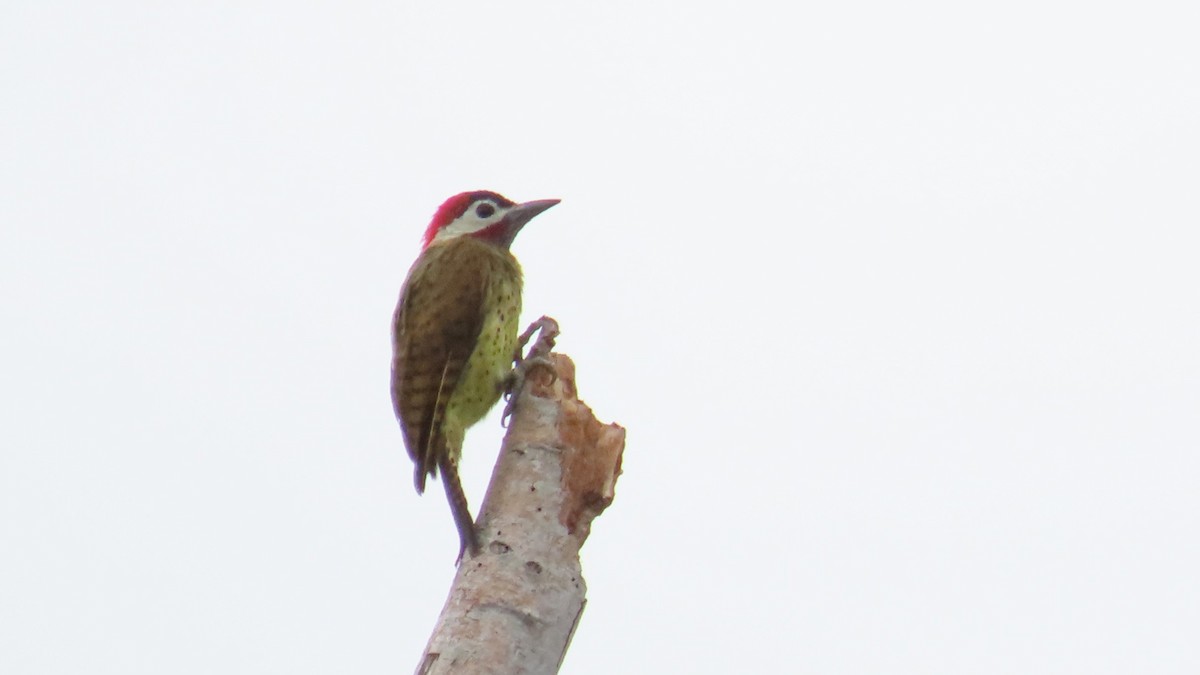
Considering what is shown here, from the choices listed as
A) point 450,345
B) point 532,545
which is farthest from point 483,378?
point 532,545

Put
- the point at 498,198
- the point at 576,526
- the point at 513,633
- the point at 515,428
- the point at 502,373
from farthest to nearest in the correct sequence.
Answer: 1. the point at 498,198
2. the point at 502,373
3. the point at 515,428
4. the point at 576,526
5. the point at 513,633

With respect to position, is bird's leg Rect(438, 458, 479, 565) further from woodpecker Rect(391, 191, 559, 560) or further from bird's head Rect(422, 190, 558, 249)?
bird's head Rect(422, 190, 558, 249)

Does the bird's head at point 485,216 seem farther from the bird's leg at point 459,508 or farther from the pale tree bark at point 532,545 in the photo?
the pale tree bark at point 532,545

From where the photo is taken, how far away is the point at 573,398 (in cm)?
468

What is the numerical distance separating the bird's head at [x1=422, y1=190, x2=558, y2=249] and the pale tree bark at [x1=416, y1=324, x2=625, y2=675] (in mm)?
2532

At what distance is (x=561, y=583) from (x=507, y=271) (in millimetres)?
2819

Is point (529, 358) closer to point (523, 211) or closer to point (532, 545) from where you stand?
point (532, 545)

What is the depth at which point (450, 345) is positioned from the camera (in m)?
5.87

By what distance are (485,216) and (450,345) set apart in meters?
1.44

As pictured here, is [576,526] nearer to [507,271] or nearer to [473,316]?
[473,316]

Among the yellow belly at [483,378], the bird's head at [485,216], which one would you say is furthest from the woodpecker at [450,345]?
the bird's head at [485,216]

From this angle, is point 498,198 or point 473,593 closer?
point 473,593

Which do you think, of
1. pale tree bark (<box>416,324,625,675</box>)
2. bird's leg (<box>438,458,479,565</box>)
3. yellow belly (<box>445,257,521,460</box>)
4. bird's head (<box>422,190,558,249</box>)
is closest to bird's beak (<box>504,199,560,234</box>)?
bird's head (<box>422,190,558,249</box>)

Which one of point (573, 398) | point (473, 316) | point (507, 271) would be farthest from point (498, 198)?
point (573, 398)
